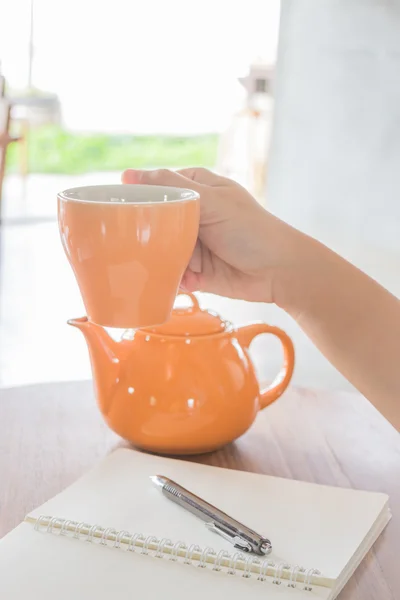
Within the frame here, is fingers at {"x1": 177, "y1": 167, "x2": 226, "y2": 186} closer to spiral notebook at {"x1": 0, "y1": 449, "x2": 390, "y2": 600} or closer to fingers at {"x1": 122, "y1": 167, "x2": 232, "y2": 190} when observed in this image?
fingers at {"x1": 122, "y1": 167, "x2": 232, "y2": 190}

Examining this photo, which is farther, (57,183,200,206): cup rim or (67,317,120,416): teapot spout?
(67,317,120,416): teapot spout

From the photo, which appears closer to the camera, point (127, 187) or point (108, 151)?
point (127, 187)

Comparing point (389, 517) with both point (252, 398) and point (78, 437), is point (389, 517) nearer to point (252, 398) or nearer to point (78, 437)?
point (252, 398)

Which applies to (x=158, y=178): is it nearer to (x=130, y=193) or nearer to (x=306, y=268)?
(x=130, y=193)

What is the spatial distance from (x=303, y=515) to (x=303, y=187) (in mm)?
3020

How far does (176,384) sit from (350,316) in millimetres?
193

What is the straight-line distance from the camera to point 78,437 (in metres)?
0.91

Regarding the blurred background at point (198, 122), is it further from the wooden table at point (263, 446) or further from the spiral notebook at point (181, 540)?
the spiral notebook at point (181, 540)

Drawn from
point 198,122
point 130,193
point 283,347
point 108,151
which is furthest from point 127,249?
point 108,151

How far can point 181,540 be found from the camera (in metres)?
0.67

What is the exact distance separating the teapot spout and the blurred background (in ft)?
5.16

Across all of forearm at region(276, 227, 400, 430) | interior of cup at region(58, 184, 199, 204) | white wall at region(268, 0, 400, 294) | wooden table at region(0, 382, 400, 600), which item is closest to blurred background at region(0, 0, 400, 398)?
white wall at region(268, 0, 400, 294)

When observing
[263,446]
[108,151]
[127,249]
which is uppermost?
[127,249]

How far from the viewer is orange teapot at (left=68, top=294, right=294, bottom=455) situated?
0.84 m
